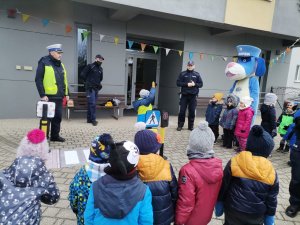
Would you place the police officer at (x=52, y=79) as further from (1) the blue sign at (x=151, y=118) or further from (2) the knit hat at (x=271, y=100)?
(2) the knit hat at (x=271, y=100)

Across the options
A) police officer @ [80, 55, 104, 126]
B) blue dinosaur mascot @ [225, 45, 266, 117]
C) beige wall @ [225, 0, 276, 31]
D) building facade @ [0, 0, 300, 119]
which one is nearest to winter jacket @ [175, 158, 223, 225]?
blue dinosaur mascot @ [225, 45, 266, 117]

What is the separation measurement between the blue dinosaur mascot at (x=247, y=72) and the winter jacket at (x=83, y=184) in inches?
203

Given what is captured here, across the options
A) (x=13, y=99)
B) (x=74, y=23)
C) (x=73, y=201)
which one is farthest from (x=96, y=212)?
(x=74, y=23)

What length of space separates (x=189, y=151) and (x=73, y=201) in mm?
1137

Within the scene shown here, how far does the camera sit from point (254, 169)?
2.37 metres

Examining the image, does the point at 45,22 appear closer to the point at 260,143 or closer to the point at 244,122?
the point at 244,122

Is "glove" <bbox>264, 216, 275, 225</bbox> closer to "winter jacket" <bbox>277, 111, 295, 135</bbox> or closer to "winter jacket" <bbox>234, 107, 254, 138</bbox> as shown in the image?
"winter jacket" <bbox>234, 107, 254, 138</bbox>

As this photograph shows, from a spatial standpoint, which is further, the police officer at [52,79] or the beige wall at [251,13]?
the beige wall at [251,13]

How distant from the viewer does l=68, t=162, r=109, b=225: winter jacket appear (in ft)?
7.43

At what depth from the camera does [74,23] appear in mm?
8859

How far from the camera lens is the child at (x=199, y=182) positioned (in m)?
2.31

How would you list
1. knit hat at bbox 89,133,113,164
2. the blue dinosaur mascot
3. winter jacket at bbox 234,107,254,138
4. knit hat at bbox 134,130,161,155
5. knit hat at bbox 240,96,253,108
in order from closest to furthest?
1. knit hat at bbox 89,133,113,164
2. knit hat at bbox 134,130,161,155
3. winter jacket at bbox 234,107,254,138
4. knit hat at bbox 240,96,253,108
5. the blue dinosaur mascot

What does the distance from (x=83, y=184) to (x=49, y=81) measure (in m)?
4.05

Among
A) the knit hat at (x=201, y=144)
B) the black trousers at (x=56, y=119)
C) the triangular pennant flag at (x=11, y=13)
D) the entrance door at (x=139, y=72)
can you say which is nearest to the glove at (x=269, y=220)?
the knit hat at (x=201, y=144)
